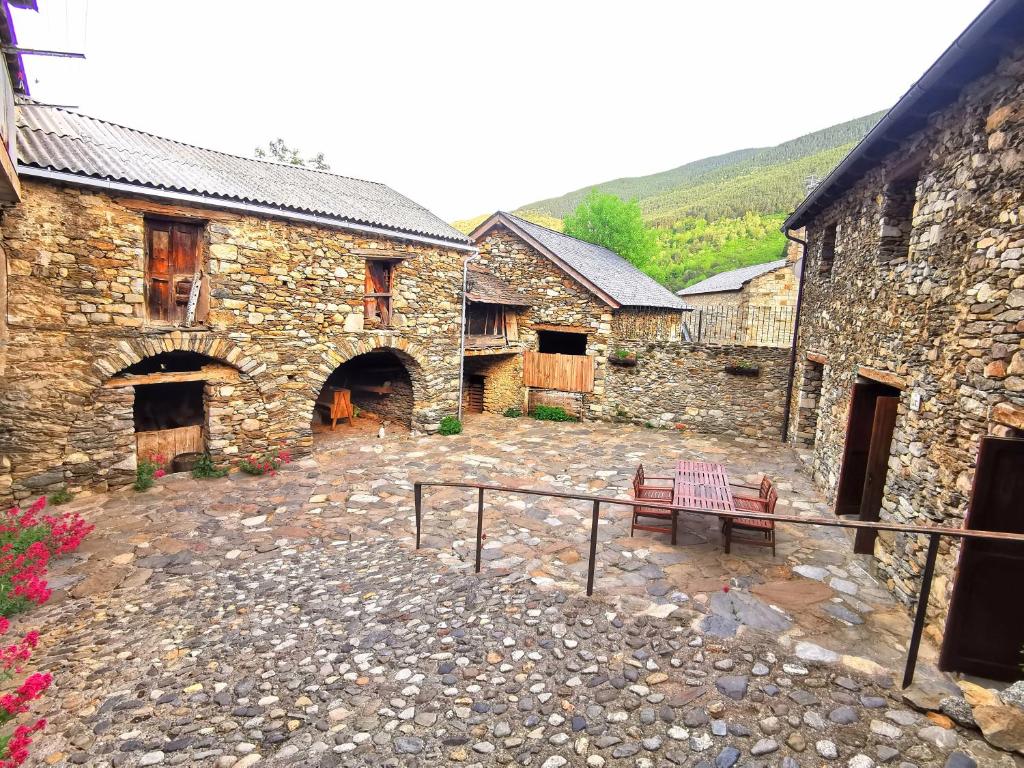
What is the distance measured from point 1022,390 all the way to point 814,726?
277cm

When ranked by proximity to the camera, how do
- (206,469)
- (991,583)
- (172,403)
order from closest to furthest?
(991,583) < (206,469) < (172,403)

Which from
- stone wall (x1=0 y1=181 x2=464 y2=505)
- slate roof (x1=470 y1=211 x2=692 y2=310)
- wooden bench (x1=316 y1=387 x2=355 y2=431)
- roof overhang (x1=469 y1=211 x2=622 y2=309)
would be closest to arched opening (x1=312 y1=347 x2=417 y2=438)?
wooden bench (x1=316 y1=387 x2=355 y2=431)

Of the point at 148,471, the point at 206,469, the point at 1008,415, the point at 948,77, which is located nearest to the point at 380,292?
the point at 206,469

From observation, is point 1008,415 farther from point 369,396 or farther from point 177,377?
point 369,396

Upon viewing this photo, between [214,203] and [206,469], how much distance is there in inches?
175

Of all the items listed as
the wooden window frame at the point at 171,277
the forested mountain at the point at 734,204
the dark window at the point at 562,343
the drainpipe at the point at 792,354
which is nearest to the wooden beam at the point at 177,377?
the wooden window frame at the point at 171,277

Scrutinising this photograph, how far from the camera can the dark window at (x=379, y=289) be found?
11.0 meters

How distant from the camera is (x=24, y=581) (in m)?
5.05

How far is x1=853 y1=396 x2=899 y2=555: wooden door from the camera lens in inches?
235

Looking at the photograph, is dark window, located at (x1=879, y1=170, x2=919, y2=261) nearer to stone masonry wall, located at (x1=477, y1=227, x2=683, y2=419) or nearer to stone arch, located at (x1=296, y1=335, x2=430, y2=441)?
stone masonry wall, located at (x1=477, y1=227, x2=683, y2=419)

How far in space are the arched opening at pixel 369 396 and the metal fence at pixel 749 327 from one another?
11.1 meters

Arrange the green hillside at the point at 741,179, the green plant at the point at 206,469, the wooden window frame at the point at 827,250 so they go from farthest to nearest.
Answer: the green hillside at the point at 741,179
the wooden window frame at the point at 827,250
the green plant at the point at 206,469

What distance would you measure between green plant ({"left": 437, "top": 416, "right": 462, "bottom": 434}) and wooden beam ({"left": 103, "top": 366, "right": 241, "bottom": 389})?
16.0ft

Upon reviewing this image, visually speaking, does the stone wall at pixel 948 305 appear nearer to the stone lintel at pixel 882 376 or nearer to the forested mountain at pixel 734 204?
the stone lintel at pixel 882 376
